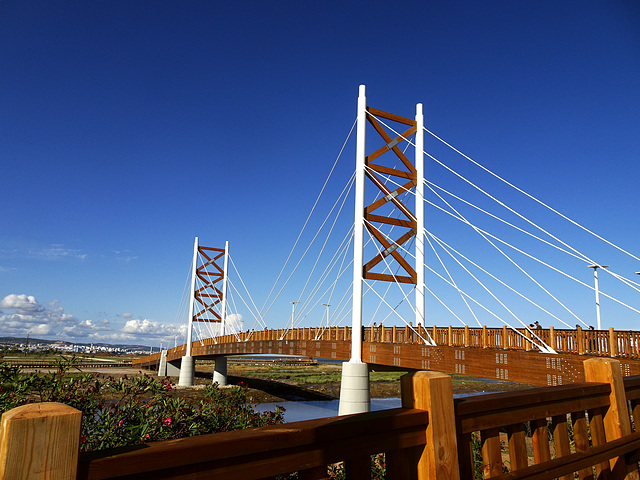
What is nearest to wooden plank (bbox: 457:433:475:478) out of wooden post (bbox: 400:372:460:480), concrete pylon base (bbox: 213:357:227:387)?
wooden post (bbox: 400:372:460:480)

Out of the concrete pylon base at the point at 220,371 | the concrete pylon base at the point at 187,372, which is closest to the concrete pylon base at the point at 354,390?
the concrete pylon base at the point at 220,371

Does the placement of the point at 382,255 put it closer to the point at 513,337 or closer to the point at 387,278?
the point at 387,278

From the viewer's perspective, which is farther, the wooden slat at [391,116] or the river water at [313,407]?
the river water at [313,407]

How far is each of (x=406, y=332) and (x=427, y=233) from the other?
373 centimetres

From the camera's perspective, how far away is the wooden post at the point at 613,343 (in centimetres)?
980

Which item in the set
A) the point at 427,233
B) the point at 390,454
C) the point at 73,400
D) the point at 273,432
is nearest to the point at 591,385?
the point at 390,454

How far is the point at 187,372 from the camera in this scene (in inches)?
1692

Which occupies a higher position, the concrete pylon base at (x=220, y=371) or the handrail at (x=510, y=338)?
the handrail at (x=510, y=338)

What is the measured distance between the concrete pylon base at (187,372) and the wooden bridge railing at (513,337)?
87.3ft

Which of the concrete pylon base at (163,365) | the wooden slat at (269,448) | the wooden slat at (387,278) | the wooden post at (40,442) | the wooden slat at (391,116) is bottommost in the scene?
the concrete pylon base at (163,365)

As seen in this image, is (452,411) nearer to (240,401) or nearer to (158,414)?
(158,414)

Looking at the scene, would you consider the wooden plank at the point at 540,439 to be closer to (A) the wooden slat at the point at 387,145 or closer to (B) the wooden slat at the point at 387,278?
(B) the wooden slat at the point at 387,278

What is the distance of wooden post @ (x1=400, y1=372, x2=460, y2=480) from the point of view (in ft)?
6.25

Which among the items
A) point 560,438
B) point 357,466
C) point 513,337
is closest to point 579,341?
point 513,337
